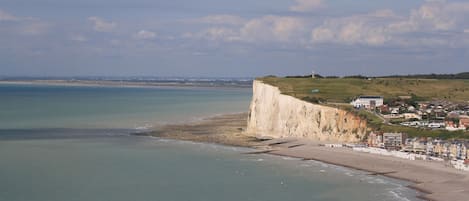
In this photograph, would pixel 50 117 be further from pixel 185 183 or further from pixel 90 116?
pixel 185 183

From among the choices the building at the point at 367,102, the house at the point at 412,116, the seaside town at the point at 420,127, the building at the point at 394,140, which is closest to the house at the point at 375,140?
the seaside town at the point at 420,127

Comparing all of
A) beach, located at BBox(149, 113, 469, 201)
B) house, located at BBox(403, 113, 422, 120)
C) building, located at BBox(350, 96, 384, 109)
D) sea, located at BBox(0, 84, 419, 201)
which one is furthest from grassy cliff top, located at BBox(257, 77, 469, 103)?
sea, located at BBox(0, 84, 419, 201)

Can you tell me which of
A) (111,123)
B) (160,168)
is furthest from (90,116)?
(160,168)

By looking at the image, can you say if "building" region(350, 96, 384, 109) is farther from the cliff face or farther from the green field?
the cliff face

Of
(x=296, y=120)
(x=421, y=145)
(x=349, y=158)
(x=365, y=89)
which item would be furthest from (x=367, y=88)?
(x=349, y=158)

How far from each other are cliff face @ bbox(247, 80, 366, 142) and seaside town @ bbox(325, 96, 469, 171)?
2527 mm

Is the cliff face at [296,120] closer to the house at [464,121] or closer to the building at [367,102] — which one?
the building at [367,102]

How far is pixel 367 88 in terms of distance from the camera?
75.8 m

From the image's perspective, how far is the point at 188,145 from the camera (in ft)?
170

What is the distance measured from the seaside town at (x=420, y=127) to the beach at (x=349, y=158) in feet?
3.64

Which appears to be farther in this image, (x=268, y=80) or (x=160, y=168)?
(x=268, y=80)

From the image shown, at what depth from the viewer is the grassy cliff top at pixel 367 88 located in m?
65.5

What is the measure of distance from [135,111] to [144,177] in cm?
5564

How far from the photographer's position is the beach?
33.6 metres
